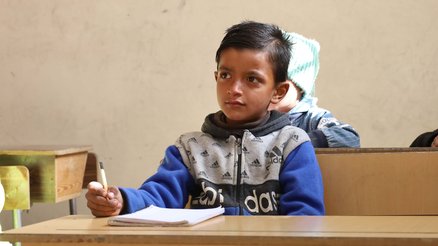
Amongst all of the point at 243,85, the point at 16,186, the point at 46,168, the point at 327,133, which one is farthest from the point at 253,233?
the point at 46,168

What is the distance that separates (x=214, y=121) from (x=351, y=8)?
1.92 metres

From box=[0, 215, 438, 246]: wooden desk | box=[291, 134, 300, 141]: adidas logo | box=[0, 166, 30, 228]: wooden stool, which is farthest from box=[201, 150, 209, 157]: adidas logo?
box=[0, 166, 30, 228]: wooden stool

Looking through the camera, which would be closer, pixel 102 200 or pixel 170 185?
pixel 102 200

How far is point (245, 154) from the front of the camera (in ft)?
6.47

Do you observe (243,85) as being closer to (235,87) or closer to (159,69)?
(235,87)

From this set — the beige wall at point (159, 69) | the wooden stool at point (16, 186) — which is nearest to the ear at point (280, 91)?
the wooden stool at point (16, 186)

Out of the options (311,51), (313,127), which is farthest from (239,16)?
(313,127)

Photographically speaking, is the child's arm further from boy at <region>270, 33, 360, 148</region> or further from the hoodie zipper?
the hoodie zipper

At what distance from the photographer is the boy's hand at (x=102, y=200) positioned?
1687 millimetres

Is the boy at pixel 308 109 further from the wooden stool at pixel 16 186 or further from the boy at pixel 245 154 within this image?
the wooden stool at pixel 16 186

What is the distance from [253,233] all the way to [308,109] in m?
1.39

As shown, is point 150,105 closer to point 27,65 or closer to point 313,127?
point 27,65

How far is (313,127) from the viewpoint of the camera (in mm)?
2607

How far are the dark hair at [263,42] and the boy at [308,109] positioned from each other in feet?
0.52
